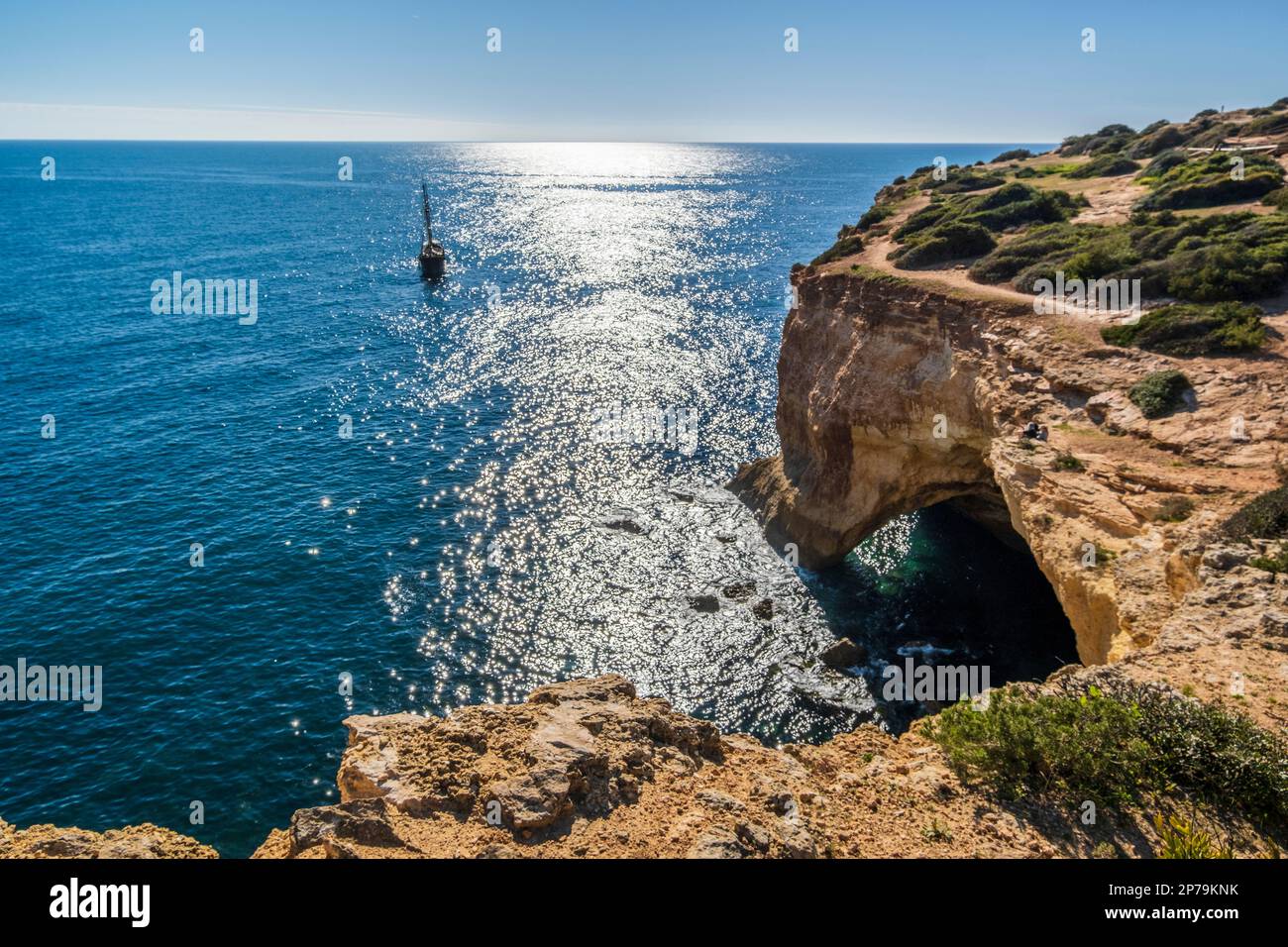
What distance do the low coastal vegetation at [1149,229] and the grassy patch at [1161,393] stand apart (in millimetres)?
2644

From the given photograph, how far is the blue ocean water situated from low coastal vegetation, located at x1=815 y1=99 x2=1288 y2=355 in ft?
46.0

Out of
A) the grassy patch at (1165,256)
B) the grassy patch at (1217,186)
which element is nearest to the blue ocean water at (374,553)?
the grassy patch at (1165,256)

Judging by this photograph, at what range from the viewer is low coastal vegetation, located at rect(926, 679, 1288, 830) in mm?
10945

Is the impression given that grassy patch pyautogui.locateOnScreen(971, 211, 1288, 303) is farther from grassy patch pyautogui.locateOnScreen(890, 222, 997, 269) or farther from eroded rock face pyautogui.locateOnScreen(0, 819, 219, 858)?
eroded rock face pyautogui.locateOnScreen(0, 819, 219, 858)

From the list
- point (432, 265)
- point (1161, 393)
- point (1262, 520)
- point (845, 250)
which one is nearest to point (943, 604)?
point (1161, 393)

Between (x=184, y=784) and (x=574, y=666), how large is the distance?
14578 mm

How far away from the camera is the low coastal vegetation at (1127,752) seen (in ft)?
35.9

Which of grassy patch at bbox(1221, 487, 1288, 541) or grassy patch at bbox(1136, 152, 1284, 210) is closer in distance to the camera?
grassy patch at bbox(1221, 487, 1288, 541)

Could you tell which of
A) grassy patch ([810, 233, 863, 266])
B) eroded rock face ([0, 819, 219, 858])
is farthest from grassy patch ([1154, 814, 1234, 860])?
grassy patch ([810, 233, 863, 266])

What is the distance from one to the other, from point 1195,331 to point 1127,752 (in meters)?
20.5
